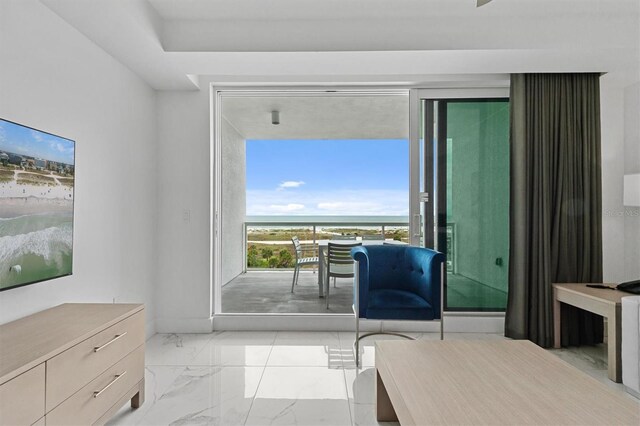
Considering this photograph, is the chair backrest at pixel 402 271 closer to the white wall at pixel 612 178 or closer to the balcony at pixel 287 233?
the white wall at pixel 612 178

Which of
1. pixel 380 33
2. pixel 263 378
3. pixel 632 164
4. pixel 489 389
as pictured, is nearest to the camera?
pixel 489 389

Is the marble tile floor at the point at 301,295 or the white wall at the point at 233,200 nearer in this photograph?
the marble tile floor at the point at 301,295

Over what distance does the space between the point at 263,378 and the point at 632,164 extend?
3.65 m

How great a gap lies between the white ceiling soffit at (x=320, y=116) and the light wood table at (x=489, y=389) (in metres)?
3.19

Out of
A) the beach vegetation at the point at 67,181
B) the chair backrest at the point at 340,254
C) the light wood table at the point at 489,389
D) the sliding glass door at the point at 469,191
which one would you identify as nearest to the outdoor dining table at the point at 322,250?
the chair backrest at the point at 340,254

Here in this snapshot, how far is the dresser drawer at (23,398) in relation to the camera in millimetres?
1256

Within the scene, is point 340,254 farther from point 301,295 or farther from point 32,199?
point 32,199

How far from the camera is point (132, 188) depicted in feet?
10.2

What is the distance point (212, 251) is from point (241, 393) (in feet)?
5.16

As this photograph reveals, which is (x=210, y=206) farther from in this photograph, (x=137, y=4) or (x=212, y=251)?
(x=137, y=4)

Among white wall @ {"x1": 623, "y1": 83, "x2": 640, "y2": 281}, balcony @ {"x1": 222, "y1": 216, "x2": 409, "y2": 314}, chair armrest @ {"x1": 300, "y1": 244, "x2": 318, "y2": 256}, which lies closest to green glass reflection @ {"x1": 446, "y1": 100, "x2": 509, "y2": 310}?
white wall @ {"x1": 623, "y1": 83, "x2": 640, "y2": 281}

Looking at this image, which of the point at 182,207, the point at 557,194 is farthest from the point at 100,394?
the point at 557,194

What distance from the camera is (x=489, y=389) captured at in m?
1.49

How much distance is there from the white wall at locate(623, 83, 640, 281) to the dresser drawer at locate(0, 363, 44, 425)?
4.36 metres
